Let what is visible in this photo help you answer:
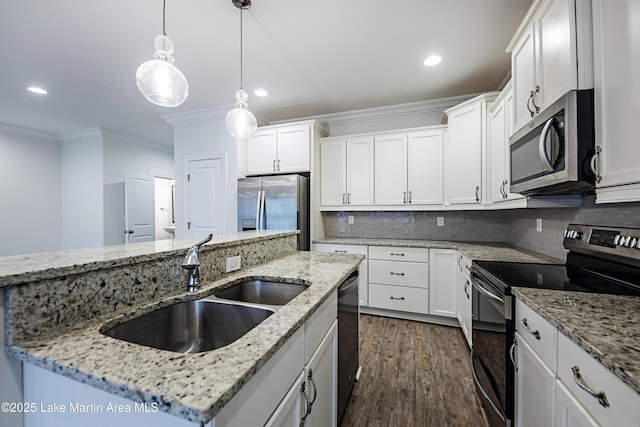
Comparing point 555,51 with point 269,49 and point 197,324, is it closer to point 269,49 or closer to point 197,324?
point 269,49

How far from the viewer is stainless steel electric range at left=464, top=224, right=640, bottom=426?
4.08 feet

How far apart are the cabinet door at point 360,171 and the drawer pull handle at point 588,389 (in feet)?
8.77

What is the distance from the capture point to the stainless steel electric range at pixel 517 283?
1.24m

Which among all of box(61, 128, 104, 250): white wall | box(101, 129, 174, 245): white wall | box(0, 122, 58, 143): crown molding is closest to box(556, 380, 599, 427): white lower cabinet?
box(101, 129, 174, 245): white wall

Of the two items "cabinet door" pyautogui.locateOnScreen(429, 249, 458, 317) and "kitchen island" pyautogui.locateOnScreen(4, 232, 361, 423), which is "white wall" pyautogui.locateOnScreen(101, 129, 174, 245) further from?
"cabinet door" pyautogui.locateOnScreen(429, 249, 458, 317)

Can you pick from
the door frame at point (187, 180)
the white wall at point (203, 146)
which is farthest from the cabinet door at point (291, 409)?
the door frame at point (187, 180)

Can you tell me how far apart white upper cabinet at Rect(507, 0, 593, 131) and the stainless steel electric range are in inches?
30.2

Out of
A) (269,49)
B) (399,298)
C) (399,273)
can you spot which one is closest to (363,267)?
(399,273)

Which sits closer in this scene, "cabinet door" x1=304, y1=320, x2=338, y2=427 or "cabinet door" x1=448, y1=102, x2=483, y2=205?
"cabinet door" x1=304, y1=320, x2=338, y2=427

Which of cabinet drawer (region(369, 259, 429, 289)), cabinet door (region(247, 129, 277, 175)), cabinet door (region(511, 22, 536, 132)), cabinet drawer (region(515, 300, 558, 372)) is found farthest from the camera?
cabinet door (region(247, 129, 277, 175))

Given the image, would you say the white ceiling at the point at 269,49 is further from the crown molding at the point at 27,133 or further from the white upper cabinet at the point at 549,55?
the crown molding at the point at 27,133

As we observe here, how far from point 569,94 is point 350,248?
2.38m

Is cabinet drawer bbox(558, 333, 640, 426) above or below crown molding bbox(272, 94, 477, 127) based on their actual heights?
below

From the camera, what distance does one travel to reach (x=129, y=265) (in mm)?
936
